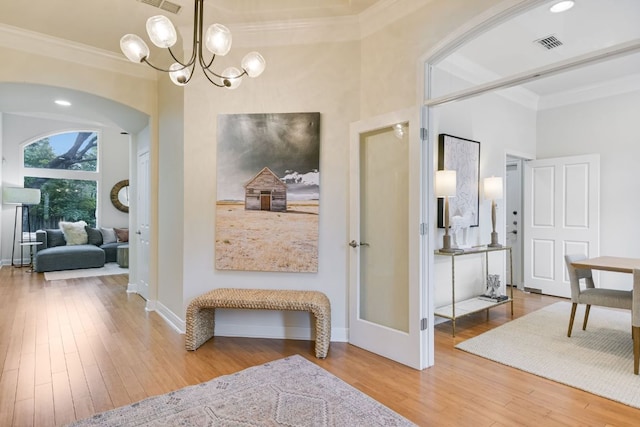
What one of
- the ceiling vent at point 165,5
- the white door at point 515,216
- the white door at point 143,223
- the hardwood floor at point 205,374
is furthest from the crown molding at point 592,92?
the white door at point 143,223

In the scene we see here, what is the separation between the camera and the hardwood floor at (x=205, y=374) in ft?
6.91

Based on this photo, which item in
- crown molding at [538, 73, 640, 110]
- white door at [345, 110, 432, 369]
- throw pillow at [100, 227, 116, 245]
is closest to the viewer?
white door at [345, 110, 432, 369]

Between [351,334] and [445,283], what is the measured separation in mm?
1366

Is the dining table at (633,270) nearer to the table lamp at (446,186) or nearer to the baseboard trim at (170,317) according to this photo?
the table lamp at (446,186)

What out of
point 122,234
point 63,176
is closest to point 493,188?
point 122,234

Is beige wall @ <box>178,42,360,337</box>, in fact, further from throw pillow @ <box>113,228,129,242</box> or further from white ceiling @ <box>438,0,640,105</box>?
throw pillow @ <box>113,228,129,242</box>

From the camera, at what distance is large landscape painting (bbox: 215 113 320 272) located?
3.29 metres

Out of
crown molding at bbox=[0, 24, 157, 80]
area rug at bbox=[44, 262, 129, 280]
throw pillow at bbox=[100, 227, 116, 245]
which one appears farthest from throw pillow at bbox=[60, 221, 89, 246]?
crown molding at bbox=[0, 24, 157, 80]

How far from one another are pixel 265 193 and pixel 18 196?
21.5 ft

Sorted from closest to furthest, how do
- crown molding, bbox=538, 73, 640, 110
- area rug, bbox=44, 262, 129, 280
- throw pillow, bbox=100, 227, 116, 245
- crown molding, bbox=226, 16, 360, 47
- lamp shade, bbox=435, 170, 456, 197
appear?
1. crown molding, bbox=226, 16, 360, 47
2. lamp shade, bbox=435, 170, 456, 197
3. crown molding, bbox=538, 73, 640, 110
4. area rug, bbox=44, 262, 129, 280
5. throw pillow, bbox=100, 227, 116, 245

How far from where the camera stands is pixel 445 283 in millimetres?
3883

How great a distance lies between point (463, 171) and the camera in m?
4.14

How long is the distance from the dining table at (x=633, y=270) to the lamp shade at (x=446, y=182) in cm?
131

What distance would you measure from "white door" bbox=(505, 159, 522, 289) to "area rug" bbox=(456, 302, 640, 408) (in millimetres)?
1494
